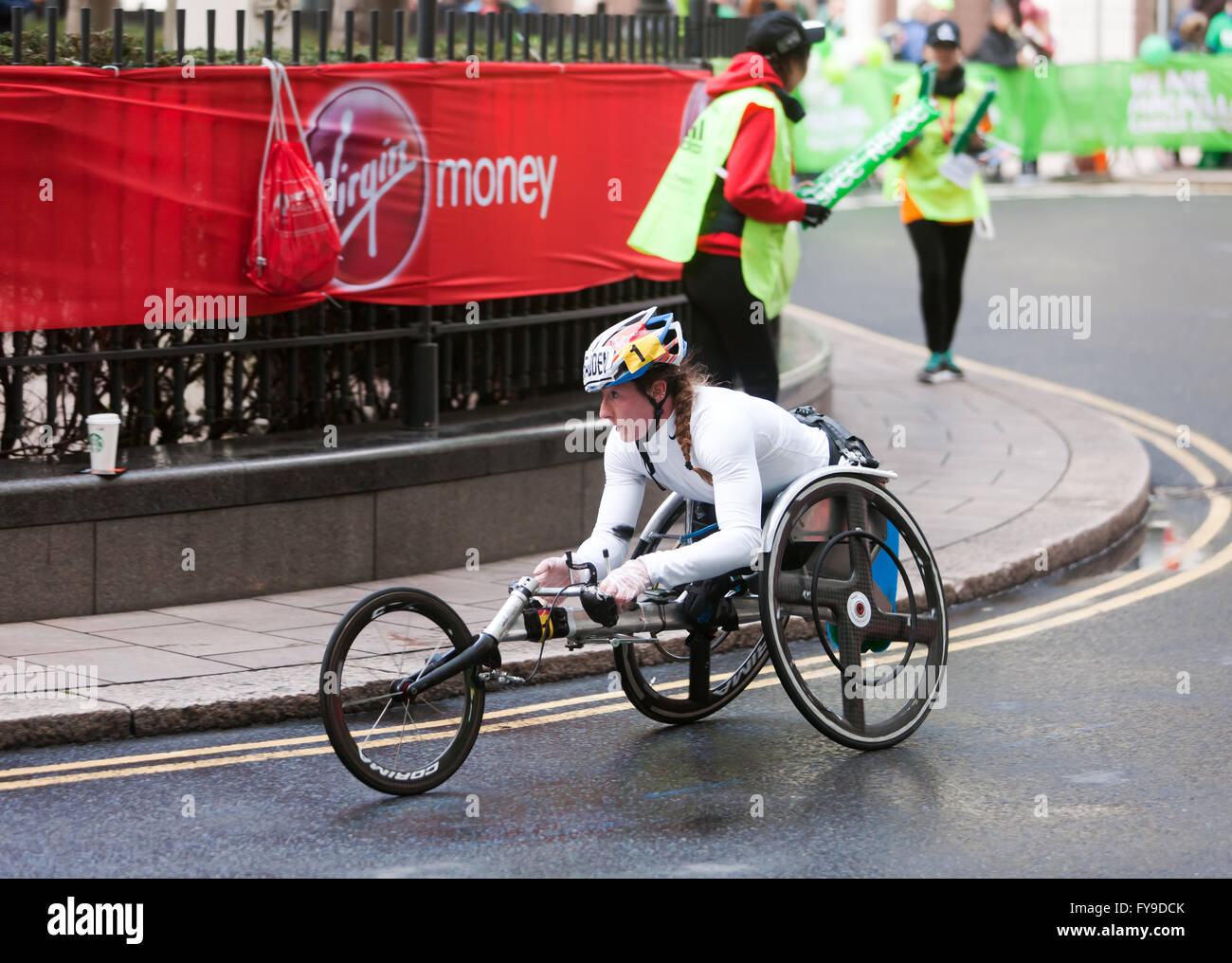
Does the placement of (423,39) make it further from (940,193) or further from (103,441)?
(940,193)

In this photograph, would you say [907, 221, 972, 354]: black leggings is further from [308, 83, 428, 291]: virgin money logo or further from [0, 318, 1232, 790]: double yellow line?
[308, 83, 428, 291]: virgin money logo

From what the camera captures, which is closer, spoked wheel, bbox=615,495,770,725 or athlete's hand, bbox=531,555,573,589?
athlete's hand, bbox=531,555,573,589

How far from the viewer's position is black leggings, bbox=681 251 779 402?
8336mm

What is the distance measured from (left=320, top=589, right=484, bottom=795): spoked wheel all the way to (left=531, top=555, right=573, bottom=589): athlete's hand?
293 millimetres

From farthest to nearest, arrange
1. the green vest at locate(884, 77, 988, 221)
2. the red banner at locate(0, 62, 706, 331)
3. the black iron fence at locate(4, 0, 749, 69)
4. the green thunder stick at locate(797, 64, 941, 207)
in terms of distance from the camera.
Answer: the green vest at locate(884, 77, 988, 221), the green thunder stick at locate(797, 64, 941, 207), the black iron fence at locate(4, 0, 749, 69), the red banner at locate(0, 62, 706, 331)

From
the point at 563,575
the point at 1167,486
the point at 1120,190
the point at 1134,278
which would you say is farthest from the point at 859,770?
the point at 1120,190

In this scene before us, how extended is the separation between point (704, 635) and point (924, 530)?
322cm

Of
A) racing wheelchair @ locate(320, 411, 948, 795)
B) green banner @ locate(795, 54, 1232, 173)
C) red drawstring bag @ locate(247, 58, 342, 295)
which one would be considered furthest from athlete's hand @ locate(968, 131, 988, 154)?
green banner @ locate(795, 54, 1232, 173)

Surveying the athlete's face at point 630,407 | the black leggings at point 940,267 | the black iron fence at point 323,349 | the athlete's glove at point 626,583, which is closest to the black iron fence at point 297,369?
the black iron fence at point 323,349

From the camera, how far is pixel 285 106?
796 cm

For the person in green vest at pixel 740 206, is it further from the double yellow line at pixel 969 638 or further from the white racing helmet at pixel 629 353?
the white racing helmet at pixel 629 353

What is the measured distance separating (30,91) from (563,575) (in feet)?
10.2

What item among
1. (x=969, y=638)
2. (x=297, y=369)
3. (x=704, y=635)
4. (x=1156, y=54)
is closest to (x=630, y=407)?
(x=704, y=635)
